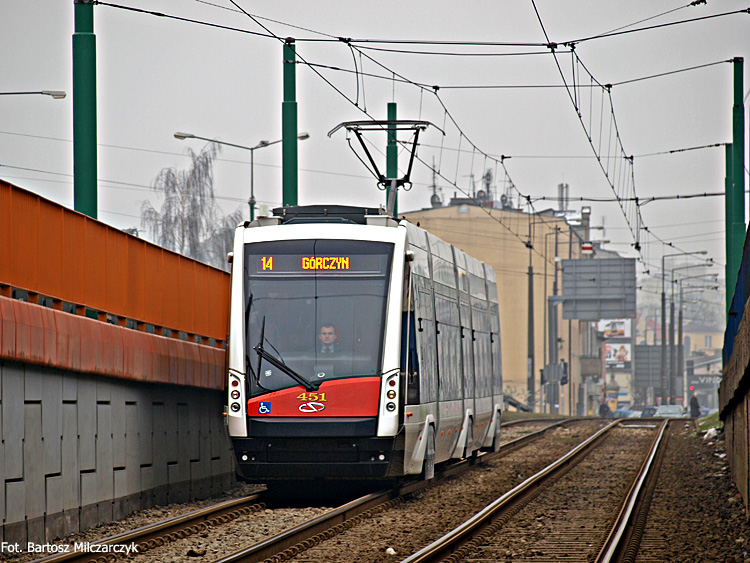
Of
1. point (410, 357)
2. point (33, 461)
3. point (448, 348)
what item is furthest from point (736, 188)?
point (33, 461)

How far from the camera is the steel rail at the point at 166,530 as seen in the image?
9500 mm

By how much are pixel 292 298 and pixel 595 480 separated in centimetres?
755

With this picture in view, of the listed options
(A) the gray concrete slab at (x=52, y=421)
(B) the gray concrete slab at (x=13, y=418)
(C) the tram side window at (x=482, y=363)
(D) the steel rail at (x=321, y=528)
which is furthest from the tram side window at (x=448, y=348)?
(B) the gray concrete slab at (x=13, y=418)

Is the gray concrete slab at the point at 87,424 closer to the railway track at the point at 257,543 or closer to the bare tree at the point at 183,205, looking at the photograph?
the railway track at the point at 257,543

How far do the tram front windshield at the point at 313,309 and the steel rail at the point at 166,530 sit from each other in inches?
54.2

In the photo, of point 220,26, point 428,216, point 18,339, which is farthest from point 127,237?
point 428,216

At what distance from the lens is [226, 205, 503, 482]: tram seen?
13734 mm

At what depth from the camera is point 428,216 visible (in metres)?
92.0

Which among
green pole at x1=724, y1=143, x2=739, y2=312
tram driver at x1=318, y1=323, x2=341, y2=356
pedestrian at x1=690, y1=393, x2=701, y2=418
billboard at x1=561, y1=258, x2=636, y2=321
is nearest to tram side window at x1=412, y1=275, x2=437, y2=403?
tram driver at x1=318, y1=323, x2=341, y2=356

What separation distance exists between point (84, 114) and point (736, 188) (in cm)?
2121

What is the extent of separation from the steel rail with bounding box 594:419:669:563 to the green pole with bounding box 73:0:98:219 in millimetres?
7309

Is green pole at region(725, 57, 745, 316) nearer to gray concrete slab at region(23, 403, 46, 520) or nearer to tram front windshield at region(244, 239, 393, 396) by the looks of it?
tram front windshield at region(244, 239, 393, 396)

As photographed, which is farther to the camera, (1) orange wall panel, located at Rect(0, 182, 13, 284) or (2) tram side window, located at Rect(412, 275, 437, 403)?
(2) tram side window, located at Rect(412, 275, 437, 403)

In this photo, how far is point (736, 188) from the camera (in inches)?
1249
